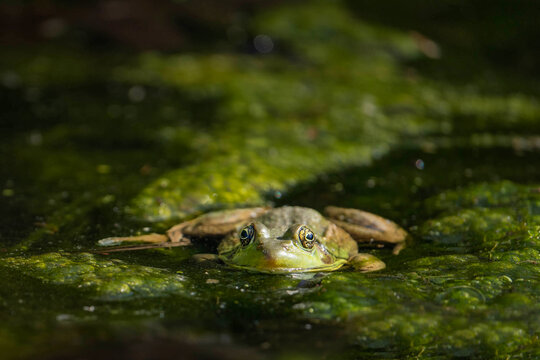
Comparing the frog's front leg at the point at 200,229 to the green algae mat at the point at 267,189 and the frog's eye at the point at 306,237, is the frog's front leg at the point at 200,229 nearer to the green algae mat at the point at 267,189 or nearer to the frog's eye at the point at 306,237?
the green algae mat at the point at 267,189

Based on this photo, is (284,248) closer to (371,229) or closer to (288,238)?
(288,238)

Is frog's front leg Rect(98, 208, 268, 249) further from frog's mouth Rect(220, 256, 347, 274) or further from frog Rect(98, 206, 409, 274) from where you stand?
frog's mouth Rect(220, 256, 347, 274)

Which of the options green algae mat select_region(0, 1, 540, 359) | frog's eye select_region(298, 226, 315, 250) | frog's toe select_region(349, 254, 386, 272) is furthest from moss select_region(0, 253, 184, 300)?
frog's toe select_region(349, 254, 386, 272)

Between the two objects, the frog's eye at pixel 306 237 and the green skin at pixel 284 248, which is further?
the frog's eye at pixel 306 237

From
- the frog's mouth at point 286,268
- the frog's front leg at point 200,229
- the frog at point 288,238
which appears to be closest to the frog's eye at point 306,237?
the frog at point 288,238

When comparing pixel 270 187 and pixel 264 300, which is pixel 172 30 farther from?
pixel 264 300

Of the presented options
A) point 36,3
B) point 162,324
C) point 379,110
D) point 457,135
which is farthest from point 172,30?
point 162,324
